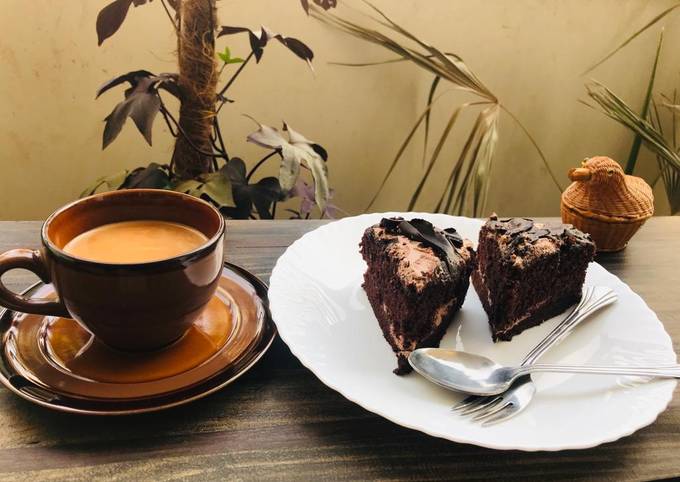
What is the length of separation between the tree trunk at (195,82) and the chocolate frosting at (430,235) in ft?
2.42

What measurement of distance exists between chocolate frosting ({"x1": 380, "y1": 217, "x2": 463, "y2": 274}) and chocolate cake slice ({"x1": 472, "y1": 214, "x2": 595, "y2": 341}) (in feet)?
0.27

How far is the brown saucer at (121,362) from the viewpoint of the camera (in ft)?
1.95

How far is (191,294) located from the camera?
2.08 feet

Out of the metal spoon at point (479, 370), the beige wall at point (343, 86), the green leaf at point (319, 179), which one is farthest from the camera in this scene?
the beige wall at point (343, 86)

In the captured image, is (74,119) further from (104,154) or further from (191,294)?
(191,294)

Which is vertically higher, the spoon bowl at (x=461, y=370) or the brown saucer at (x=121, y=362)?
the spoon bowl at (x=461, y=370)

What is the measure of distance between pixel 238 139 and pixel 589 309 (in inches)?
52.6

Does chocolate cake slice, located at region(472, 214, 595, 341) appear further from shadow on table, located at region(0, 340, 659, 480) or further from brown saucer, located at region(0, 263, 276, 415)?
brown saucer, located at region(0, 263, 276, 415)

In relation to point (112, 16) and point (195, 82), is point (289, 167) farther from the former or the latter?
point (112, 16)

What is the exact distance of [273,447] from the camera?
0.60 m

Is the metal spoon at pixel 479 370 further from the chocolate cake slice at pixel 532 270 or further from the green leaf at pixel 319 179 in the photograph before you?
the green leaf at pixel 319 179

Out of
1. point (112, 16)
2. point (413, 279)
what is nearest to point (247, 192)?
point (112, 16)

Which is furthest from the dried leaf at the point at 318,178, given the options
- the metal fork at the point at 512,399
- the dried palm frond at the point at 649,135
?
the dried palm frond at the point at 649,135

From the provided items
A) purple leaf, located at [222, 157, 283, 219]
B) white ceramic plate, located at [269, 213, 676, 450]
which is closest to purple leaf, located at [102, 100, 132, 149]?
purple leaf, located at [222, 157, 283, 219]
